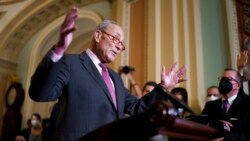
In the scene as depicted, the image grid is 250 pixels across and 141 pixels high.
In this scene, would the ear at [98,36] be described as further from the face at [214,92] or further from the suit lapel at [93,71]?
the face at [214,92]

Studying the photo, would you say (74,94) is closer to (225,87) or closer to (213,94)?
(225,87)

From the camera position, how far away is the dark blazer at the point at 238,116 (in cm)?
223

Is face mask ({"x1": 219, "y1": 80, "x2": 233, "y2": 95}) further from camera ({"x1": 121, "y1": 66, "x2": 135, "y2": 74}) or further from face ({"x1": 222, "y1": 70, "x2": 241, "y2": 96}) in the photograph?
camera ({"x1": 121, "y1": 66, "x2": 135, "y2": 74})

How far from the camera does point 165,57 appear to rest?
4668 mm

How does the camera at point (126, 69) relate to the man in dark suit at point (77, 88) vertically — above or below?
above

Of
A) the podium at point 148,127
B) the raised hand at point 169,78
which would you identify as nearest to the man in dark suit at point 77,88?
the raised hand at point 169,78

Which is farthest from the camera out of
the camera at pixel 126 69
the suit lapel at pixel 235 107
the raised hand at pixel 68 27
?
the camera at pixel 126 69

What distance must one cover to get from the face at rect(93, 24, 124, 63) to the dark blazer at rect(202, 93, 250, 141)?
0.93 metres

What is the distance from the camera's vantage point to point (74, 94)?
4.54 feet

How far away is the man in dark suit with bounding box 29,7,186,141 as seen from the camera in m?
1.22

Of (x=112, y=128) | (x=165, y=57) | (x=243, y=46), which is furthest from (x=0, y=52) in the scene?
(x=112, y=128)

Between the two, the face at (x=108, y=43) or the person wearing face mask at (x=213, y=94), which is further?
the person wearing face mask at (x=213, y=94)

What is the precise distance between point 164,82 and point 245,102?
3.58 feet

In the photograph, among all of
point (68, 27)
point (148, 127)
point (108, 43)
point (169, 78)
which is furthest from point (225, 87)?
point (148, 127)
